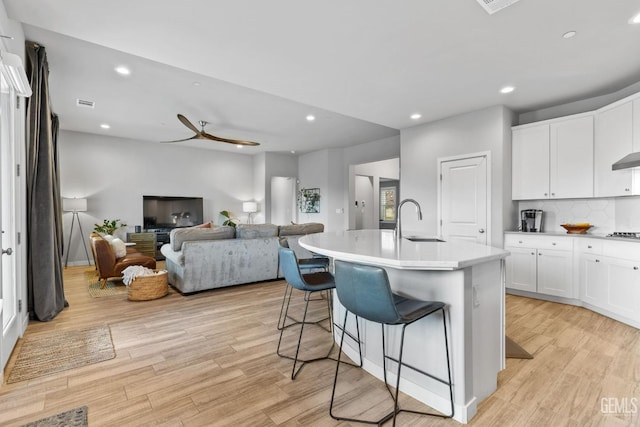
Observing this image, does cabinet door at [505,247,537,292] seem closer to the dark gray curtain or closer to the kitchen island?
the kitchen island

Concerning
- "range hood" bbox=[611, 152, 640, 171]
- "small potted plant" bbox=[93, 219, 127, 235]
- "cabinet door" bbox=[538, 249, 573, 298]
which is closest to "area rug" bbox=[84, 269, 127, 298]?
"small potted plant" bbox=[93, 219, 127, 235]

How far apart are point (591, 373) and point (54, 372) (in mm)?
3921

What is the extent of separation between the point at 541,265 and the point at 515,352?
2001 millimetres

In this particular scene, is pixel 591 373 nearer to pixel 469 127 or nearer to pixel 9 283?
pixel 469 127

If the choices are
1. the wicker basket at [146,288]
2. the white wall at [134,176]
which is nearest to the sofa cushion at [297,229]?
the wicker basket at [146,288]

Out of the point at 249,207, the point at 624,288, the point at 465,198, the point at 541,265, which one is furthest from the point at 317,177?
the point at 624,288

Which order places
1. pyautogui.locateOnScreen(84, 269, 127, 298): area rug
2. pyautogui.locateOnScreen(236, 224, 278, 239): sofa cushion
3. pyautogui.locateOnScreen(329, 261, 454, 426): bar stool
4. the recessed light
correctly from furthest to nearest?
pyautogui.locateOnScreen(236, 224, 278, 239): sofa cushion → pyautogui.locateOnScreen(84, 269, 127, 298): area rug → the recessed light → pyautogui.locateOnScreen(329, 261, 454, 426): bar stool

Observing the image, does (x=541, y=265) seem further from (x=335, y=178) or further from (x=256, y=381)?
(x=335, y=178)

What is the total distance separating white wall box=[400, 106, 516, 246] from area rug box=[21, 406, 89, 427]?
3692mm

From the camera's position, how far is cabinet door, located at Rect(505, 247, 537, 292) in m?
4.09

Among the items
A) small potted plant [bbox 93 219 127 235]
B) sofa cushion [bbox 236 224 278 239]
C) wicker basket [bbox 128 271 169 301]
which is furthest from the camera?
small potted plant [bbox 93 219 127 235]

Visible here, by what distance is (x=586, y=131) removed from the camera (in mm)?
3861

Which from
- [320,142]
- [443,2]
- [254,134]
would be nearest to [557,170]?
[443,2]

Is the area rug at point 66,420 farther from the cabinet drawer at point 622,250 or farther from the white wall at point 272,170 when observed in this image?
the white wall at point 272,170
